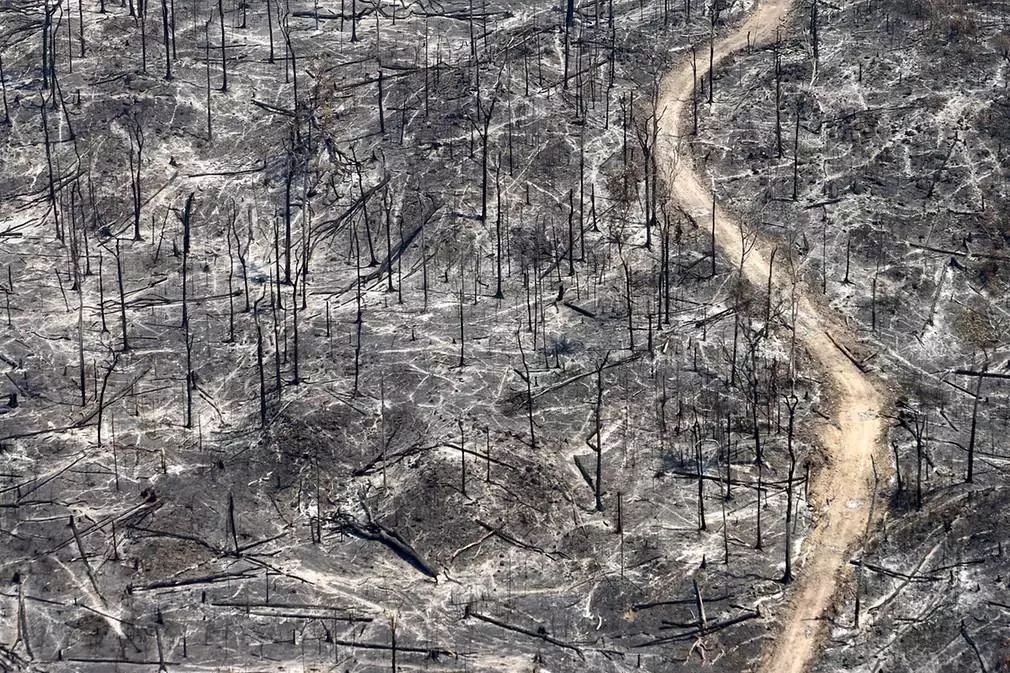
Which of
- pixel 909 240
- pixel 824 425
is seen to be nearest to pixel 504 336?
pixel 824 425

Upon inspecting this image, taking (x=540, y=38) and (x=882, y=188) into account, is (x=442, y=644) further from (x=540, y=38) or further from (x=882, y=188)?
(x=540, y=38)

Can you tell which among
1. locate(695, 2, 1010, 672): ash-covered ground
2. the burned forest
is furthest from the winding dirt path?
locate(695, 2, 1010, 672): ash-covered ground

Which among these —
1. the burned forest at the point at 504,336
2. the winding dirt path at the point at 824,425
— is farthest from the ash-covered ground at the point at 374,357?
the winding dirt path at the point at 824,425

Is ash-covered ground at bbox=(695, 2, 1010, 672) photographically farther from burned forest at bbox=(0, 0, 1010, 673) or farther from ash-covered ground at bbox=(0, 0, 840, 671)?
ash-covered ground at bbox=(0, 0, 840, 671)

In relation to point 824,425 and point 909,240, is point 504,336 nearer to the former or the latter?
point 824,425

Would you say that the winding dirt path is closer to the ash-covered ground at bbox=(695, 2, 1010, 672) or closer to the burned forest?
the burned forest

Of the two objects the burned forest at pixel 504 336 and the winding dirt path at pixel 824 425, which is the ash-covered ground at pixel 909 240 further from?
the winding dirt path at pixel 824 425

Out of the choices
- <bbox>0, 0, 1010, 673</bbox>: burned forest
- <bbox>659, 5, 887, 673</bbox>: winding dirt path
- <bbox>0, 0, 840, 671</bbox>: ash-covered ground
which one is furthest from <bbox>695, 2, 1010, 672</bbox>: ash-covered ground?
<bbox>0, 0, 840, 671</bbox>: ash-covered ground

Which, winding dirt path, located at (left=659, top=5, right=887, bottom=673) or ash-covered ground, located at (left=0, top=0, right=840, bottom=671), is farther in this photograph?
ash-covered ground, located at (left=0, top=0, right=840, bottom=671)

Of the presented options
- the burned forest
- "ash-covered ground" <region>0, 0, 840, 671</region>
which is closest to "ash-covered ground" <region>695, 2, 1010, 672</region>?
the burned forest
